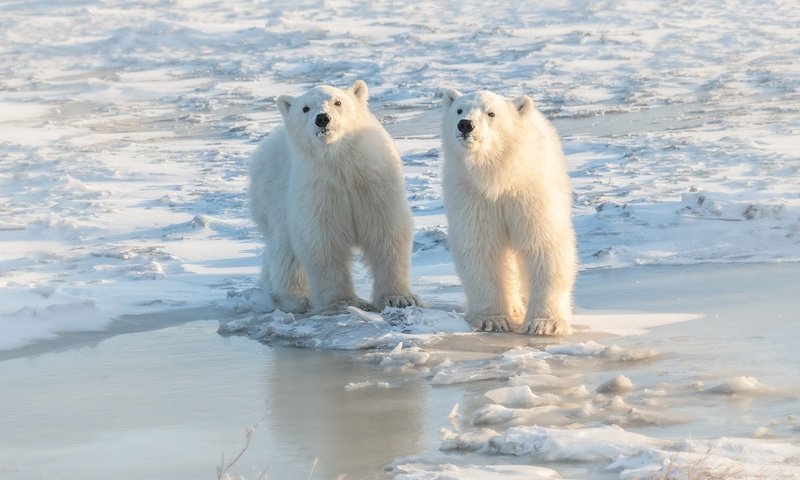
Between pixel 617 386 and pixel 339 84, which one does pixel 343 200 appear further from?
pixel 339 84

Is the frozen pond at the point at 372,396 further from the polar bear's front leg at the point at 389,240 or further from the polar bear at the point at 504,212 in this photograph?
the polar bear's front leg at the point at 389,240

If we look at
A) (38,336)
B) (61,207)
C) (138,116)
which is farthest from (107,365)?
(138,116)

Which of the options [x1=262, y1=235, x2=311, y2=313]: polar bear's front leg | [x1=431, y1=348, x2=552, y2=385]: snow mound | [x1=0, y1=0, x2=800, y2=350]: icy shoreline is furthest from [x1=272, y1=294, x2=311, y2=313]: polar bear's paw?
[x1=431, y1=348, x2=552, y2=385]: snow mound

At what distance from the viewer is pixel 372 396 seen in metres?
4.93

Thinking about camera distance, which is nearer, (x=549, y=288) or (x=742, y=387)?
(x=742, y=387)

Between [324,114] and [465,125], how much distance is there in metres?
0.88

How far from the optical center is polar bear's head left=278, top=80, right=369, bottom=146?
20.8 ft

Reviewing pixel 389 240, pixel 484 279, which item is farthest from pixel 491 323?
pixel 389 240

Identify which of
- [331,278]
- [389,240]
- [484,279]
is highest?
[389,240]

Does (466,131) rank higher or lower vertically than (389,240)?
higher

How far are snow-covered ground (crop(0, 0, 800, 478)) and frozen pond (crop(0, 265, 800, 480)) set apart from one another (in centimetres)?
9

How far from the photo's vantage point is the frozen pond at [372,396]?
4051 millimetres

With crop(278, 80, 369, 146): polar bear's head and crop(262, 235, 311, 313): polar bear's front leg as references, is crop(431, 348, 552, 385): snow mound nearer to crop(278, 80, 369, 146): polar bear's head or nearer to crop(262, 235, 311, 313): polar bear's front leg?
crop(278, 80, 369, 146): polar bear's head

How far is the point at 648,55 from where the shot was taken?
16484 mm
